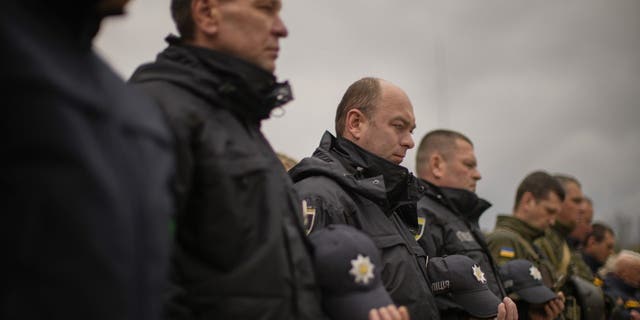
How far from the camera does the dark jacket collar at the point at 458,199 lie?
5793mm

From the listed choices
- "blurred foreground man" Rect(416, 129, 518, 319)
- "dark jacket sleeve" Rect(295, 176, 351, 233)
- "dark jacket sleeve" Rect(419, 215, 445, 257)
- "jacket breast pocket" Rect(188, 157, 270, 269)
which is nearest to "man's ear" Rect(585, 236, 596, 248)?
"blurred foreground man" Rect(416, 129, 518, 319)

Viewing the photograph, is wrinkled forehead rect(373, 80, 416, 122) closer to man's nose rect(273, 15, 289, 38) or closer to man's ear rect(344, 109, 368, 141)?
man's ear rect(344, 109, 368, 141)

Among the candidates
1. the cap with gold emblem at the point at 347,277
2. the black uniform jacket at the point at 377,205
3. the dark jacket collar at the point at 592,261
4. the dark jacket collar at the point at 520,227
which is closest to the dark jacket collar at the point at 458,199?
the black uniform jacket at the point at 377,205

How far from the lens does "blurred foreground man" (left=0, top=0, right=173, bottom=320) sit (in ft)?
4.62

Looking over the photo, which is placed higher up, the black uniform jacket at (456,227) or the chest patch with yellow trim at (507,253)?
the black uniform jacket at (456,227)

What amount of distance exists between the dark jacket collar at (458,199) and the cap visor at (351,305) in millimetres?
3305

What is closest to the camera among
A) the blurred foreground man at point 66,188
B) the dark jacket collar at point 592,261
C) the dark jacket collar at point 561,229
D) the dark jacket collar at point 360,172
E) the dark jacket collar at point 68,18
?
the blurred foreground man at point 66,188

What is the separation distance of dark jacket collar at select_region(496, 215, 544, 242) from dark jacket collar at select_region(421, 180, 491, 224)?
1.57 meters

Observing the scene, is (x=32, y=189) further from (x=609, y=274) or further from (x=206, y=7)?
(x=609, y=274)

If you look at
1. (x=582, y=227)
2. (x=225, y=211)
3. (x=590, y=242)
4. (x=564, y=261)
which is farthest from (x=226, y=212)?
(x=590, y=242)

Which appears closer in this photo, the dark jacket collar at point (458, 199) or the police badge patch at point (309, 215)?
the police badge patch at point (309, 215)

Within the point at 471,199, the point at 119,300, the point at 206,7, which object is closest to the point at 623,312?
the point at 471,199

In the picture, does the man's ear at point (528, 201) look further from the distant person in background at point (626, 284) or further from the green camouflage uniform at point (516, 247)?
the distant person in background at point (626, 284)

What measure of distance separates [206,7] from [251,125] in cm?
49
